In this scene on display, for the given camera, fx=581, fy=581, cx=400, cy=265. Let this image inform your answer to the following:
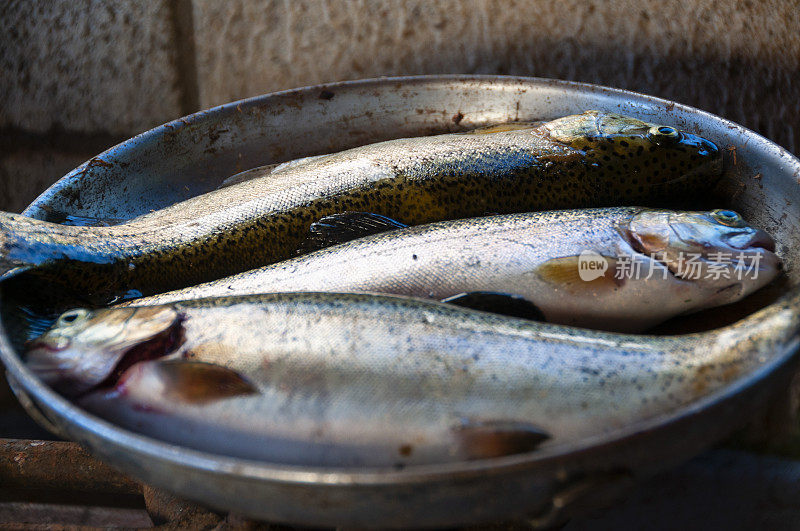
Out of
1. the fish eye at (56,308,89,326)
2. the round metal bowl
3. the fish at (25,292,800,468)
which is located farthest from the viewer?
the fish eye at (56,308,89,326)

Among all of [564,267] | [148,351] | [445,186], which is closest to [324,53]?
[445,186]

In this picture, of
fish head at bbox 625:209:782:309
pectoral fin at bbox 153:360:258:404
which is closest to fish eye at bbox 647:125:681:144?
fish head at bbox 625:209:782:309

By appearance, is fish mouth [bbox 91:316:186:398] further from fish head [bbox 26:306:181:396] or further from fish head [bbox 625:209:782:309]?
fish head [bbox 625:209:782:309]

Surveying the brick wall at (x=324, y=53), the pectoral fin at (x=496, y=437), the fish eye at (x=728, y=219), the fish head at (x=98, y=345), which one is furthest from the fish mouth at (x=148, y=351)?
the brick wall at (x=324, y=53)

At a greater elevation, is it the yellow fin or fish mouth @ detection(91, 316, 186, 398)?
the yellow fin

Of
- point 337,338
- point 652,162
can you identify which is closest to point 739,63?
point 652,162
